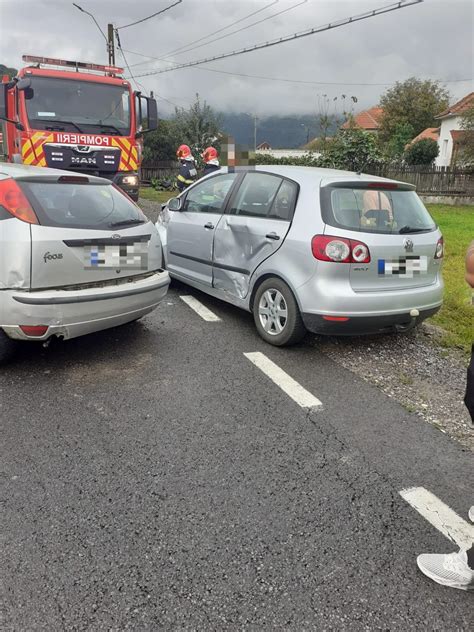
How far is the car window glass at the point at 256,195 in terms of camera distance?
15.8ft

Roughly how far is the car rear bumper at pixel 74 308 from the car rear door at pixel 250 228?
Answer: 1037 millimetres

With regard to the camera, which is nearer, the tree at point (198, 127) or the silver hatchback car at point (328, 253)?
the silver hatchback car at point (328, 253)

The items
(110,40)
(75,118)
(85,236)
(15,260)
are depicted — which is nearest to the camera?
(15,260)

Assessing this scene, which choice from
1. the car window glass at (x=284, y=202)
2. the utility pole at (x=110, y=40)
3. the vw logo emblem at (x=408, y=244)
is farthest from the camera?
the utility pole at (x=110, y=40)

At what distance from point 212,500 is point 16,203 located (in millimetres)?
2578

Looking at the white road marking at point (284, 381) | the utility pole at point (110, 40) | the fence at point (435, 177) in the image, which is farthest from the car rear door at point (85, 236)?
the utility pole at point (110, 40)

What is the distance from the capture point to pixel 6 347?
381 centimetres

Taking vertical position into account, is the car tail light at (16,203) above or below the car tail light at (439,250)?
above

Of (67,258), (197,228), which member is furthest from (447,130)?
(67,258)

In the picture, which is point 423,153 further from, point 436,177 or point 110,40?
point 110,40

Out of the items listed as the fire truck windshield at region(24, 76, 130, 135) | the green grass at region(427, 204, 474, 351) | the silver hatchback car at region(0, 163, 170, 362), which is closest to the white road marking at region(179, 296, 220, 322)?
the silver hatchback car at region(0, 163, 170, 362)

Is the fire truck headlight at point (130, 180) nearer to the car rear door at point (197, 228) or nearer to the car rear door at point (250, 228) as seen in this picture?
the car rear door at point (197, 228)

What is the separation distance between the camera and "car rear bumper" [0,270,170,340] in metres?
3.59

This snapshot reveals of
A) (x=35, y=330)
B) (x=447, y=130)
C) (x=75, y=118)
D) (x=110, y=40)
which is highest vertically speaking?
(x=110, y=40)
